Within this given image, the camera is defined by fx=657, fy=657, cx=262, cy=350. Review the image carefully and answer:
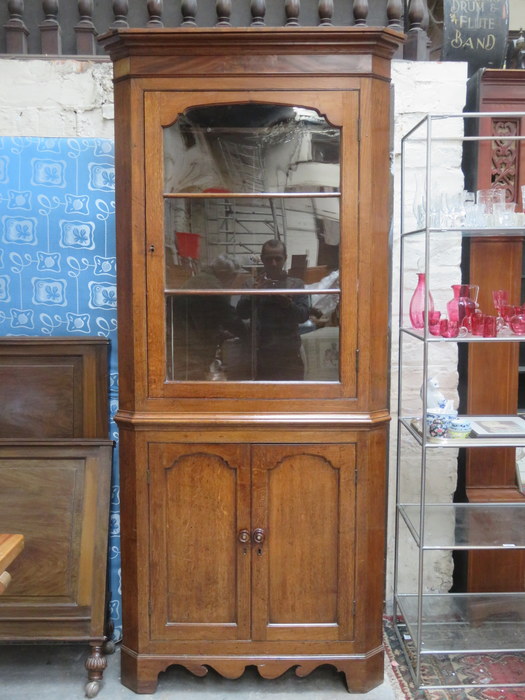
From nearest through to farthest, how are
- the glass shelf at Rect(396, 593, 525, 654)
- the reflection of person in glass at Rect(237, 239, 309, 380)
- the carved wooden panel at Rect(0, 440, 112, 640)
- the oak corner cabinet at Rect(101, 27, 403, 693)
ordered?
the oak corner cabinet at Rect(101, 27, 403, 693) < the reflection of person in glass at Rect(237, 239, 309, 380) < the carved wooden panel at Rect(0, 440, 112, 640) < the glass shelf at Rect(396, 593, 525, 654)

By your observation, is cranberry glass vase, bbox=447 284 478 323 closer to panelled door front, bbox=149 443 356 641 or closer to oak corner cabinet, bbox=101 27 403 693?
oak corner cabinet, bbox=101 27 403 693

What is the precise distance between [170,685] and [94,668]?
0.27 meters

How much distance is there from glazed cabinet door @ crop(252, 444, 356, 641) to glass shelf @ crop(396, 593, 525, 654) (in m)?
0.42

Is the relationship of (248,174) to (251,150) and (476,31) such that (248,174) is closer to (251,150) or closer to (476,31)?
(251,150)

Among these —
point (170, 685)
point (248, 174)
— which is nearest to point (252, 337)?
point (248, 174)

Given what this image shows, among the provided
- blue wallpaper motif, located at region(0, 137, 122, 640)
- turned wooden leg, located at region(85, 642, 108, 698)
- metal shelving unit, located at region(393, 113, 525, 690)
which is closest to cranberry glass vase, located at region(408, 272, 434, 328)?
metal shelving unit, located at region(393, 113, 525, 690)

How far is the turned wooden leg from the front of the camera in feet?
7.42

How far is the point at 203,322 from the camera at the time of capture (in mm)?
2246

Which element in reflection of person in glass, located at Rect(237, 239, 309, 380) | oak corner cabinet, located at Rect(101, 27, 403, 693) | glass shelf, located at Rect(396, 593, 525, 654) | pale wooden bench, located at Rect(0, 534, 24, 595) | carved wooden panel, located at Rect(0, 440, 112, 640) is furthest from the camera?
glass shelf, located at Rect(396, 593, 525, 654)

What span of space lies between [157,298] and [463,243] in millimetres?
1316

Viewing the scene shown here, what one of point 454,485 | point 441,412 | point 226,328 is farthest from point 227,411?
point 454,485

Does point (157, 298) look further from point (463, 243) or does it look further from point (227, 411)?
point (463, 243)

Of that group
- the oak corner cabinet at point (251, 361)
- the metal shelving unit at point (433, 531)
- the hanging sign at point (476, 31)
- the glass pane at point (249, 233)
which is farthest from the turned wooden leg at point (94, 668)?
the hanging sign at point (476, 31)

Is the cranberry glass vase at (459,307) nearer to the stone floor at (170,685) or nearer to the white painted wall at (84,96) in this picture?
the white painted wall at (84,96)
